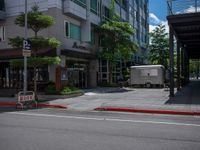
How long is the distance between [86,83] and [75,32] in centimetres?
679

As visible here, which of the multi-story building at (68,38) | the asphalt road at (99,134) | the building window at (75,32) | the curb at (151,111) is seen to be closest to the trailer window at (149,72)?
the multi-story building at (68,38)

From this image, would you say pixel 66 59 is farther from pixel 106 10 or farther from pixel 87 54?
pixel 106 10

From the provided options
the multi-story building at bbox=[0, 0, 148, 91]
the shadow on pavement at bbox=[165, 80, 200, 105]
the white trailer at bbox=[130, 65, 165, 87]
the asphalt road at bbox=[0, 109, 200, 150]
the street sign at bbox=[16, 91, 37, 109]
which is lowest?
the asphalt road at bbox=[0, 109, 200, 150]

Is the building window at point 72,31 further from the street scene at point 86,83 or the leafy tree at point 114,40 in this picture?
the leafy tree at point 114,40

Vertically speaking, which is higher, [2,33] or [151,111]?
[2,33]

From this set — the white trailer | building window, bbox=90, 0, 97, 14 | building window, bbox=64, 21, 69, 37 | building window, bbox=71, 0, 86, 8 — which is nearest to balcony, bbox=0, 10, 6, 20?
building window, bbox=64, 21, 69, 37

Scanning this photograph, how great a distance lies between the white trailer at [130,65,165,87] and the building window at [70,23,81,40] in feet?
31.3

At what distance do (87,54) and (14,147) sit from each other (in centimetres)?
2511

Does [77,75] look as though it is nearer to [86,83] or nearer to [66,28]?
[86,83]

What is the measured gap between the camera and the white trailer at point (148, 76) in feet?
122

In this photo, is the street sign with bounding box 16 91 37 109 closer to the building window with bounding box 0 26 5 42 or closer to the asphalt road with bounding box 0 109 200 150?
the asphalt road with bounding box 0 109 200 150

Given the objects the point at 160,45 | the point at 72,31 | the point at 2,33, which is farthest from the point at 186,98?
the point at 160,45

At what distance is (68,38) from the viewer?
2986cm

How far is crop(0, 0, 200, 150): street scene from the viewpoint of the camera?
29.3ft
